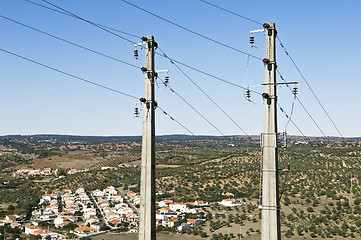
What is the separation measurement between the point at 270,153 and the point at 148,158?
4299 mm

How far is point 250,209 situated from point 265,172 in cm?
5456

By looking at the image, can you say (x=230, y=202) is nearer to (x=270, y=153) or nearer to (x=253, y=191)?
(x=253, y=191)

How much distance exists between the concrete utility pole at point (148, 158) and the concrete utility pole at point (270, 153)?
3890 millimetres

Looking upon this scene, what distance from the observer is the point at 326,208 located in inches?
2275

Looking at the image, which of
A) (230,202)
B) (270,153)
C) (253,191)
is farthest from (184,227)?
(270,153)

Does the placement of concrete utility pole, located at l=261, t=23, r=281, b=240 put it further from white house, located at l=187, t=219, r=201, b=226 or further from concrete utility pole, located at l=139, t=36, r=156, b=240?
white house, located at l=187, t=219, r=201, b=226

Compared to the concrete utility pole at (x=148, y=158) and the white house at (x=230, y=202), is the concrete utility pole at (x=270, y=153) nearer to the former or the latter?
the concrete utility pole at (x=148, y=158)

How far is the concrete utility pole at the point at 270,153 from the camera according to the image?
13.4m

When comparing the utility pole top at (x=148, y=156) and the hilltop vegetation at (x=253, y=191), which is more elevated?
the utility pole top at (x=148, y=156)

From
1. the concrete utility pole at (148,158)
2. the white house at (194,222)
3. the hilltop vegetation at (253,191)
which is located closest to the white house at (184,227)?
the white house at (194,222)

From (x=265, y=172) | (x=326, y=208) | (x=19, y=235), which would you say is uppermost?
(x=265, y=172)

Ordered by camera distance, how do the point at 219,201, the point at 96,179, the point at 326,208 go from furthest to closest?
the point at 96,179 → the point at 219,201 → the point at 326,208

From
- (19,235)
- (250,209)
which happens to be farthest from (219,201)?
(19,235)

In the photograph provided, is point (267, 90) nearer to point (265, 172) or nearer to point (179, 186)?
point (265, 172)
